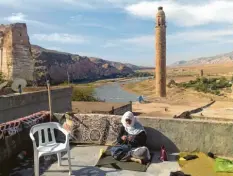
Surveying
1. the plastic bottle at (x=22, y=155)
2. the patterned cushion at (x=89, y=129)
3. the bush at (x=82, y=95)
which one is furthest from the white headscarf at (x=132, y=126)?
the bush at (x=82, y=95)

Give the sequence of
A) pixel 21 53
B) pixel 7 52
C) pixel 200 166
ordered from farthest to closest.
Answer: pixel 7 52 < pixel 21 53 < pixel 200 166

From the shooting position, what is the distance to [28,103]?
9633 mm

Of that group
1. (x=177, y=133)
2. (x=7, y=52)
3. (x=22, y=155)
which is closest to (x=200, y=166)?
(x=177, y=133)

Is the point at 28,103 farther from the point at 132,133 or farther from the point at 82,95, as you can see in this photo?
the point at 82,95

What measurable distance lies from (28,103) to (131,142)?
16.0ft

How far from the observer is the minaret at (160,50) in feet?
122

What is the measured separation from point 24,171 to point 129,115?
229 centimetres

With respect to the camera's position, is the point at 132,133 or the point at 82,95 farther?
the point at 82,95

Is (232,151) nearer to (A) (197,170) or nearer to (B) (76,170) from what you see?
(A) (197,170)

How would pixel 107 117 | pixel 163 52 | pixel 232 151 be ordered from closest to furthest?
pixel 232 151 < pixel 107 117 < pixel 163 52

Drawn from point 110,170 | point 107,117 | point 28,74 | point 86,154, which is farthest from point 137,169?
point 28,74

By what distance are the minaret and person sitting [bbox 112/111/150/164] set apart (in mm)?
32354

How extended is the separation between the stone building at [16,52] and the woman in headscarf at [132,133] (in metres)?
20.4

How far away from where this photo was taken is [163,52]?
38469 millimetres
